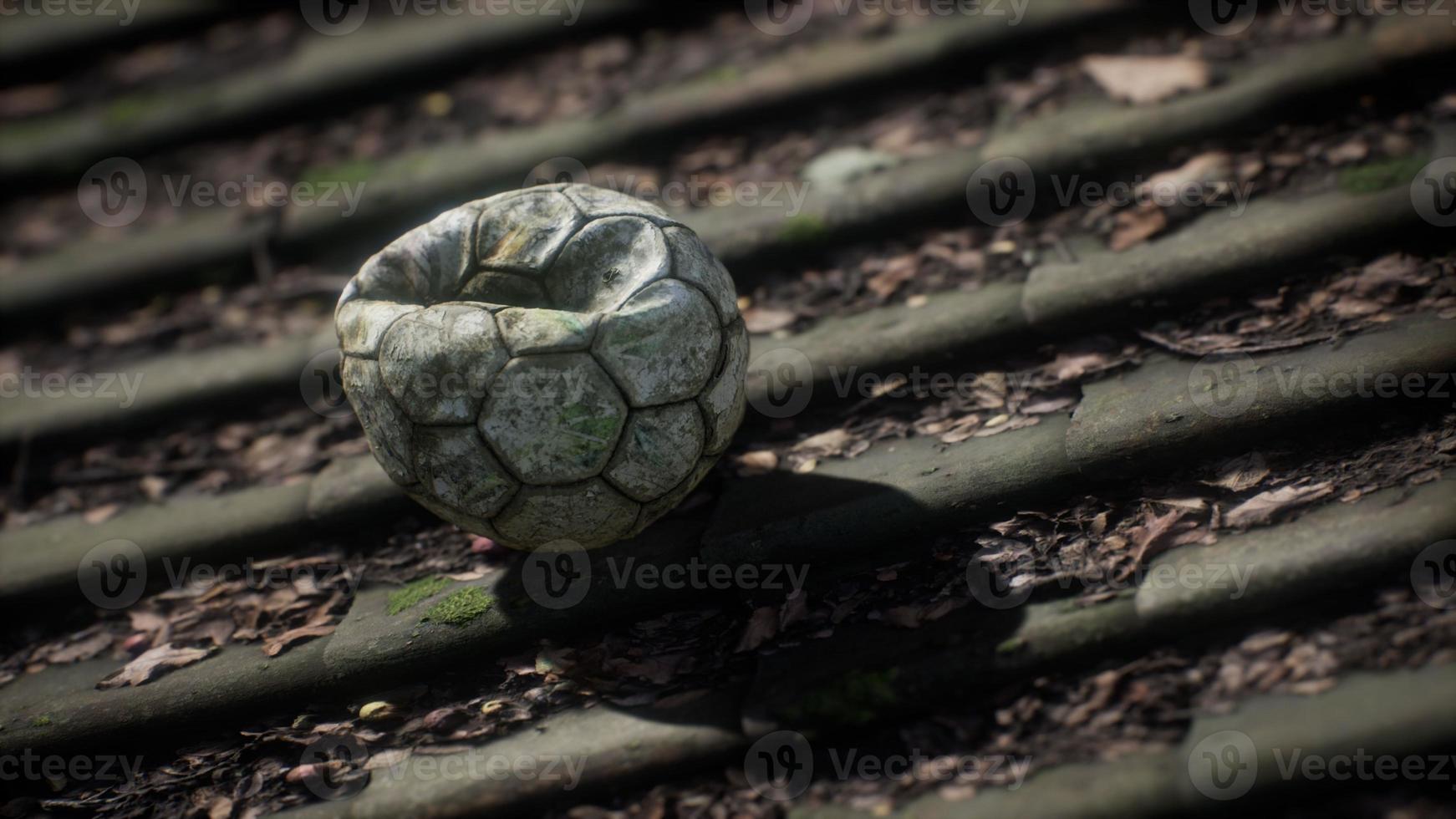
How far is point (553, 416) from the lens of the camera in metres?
1.85

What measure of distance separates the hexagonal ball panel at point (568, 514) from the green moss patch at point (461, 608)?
23cm

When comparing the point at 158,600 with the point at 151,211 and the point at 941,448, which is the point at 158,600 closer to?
the point at 151,211

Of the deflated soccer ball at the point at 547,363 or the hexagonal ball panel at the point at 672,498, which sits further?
the hexagonal ball panel at the point at 672,498

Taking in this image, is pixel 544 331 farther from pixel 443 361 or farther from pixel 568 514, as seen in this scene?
pixel 568 514

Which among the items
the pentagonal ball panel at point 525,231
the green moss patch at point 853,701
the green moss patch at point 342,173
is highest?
the green moss patch at point 342,173

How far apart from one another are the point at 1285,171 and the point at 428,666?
2.32 metres

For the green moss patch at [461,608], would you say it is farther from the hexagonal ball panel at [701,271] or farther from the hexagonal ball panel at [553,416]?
the hexagonal ball panel at [701,271]

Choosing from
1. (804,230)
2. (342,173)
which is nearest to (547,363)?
(804,230)

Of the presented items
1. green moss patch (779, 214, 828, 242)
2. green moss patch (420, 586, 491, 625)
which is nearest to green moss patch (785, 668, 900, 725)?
green moss patch (420, 586, 491, 625)

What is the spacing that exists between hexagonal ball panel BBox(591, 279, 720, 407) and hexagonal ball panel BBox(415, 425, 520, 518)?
0.28 m

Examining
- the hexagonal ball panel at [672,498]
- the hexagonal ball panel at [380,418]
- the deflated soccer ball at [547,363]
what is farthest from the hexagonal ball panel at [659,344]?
the hexagonal ball panel at [380,418]

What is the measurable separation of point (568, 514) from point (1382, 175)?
6.69ft

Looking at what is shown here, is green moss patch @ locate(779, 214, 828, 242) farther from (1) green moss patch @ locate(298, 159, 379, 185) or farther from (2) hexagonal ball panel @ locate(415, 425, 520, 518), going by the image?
(1) green moss patch @ locate(298, 159, 379, 185)

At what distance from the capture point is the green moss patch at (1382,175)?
2449 millimetres
